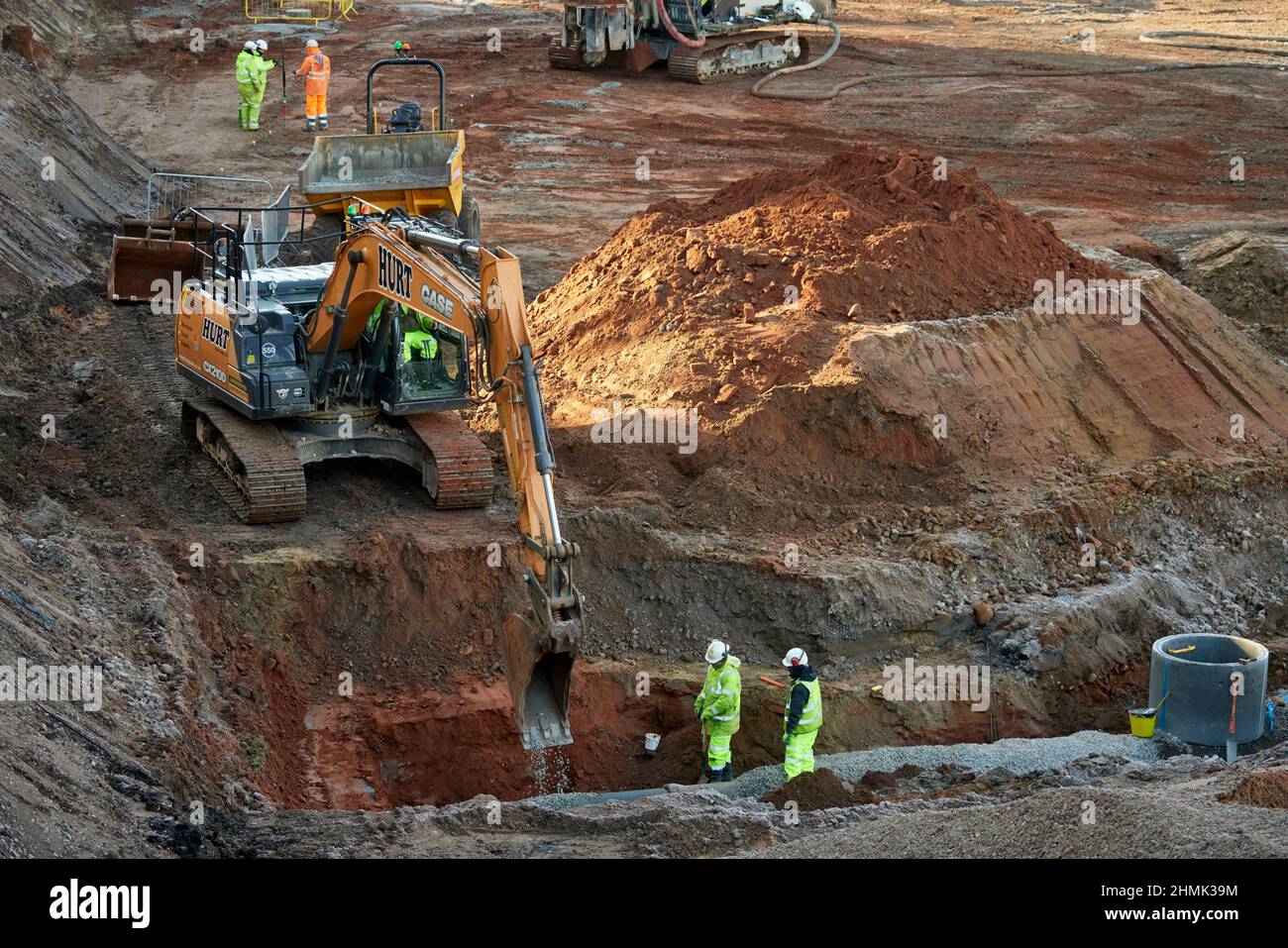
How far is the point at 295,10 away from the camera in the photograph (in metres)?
38.4

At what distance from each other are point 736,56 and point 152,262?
20.7 m

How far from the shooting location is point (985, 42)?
120ft

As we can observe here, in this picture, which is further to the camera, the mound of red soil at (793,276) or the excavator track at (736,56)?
the excavator track at (736,56)

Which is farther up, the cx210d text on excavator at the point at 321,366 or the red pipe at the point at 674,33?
the red pipe at the point at 674,33

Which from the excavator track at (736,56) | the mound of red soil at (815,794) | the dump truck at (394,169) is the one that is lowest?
the mound of red soil at (815,794)

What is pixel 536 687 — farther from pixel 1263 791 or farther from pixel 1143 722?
pixel 1143 722

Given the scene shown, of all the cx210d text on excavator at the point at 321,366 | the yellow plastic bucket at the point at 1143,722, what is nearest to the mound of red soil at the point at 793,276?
the cx210d text on excavator at the point at 321,366

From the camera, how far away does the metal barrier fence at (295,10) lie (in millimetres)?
38094

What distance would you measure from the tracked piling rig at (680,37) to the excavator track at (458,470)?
19859mm

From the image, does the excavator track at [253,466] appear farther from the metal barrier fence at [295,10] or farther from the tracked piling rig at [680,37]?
the metal barrier fence at [295,10]

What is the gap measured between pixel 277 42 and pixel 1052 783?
29554 millimetres

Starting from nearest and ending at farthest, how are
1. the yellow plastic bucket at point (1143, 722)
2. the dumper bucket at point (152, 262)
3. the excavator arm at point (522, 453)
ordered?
the excavator arm at point (522, 453) → the yellow plastic bucket at point (1143, 722) → the dumper bucket at point (152, 262)

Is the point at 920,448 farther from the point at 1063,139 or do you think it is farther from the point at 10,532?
the point at 1063,139

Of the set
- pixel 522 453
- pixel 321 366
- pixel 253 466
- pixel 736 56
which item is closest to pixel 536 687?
pixel 522 453
